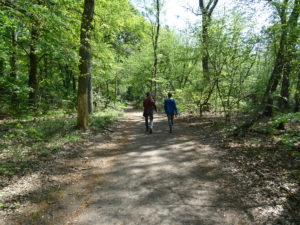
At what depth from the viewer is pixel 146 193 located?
4.01m

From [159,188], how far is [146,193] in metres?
0.36

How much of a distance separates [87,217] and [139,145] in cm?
464

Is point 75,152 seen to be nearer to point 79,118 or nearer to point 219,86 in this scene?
point 79,118

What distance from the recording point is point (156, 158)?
6195 millimetres

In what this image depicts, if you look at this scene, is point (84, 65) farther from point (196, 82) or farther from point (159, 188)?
point (196, 82)

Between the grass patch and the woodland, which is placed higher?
the woodland

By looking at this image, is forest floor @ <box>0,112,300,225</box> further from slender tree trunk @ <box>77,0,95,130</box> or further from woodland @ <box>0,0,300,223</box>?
slender tree trunk @ <box>77,0,95,130</box>

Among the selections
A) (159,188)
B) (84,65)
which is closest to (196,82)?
(84,65)

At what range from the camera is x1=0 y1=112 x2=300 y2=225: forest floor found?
3.27m

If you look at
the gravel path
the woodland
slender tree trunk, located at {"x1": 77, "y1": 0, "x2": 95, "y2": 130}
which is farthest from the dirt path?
slender tree trunk, located at {"x1": 77, "y1": 0, "x2": 95, "y2": 130}

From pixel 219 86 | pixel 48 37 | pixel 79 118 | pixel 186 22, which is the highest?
pixel 186 22

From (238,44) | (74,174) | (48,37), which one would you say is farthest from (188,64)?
(74,174)

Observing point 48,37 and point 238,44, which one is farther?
point 238,44

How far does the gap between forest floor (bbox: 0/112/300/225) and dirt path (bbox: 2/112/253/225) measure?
0.05 feet
